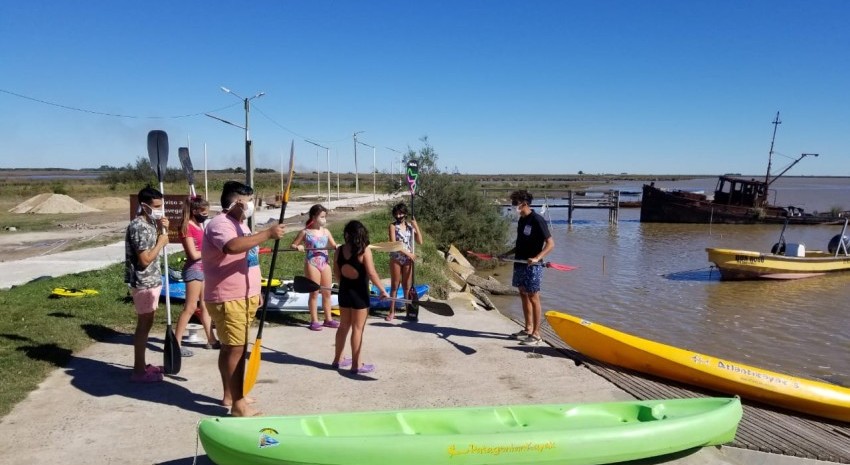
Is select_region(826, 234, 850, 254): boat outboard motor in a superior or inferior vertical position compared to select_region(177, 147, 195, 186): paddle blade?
inferior

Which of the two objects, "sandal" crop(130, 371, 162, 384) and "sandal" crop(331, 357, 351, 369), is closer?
"sandal" crop(130, 371, 162, 384)

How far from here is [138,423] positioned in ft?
15.2

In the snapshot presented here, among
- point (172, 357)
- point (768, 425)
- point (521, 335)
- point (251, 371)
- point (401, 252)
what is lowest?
point (768, 425)

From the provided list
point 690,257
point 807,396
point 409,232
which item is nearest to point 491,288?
point 409,232

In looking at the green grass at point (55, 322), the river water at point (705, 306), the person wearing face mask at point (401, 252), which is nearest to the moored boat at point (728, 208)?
the river water at point (705, 306)

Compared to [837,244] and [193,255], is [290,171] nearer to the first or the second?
[193,255]

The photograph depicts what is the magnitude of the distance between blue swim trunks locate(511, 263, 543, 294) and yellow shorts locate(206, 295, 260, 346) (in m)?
3.47

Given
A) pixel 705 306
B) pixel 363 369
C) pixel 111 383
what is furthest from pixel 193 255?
pixel 705 306

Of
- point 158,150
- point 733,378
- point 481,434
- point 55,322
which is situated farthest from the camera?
point 55,322

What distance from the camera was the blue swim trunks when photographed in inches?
273

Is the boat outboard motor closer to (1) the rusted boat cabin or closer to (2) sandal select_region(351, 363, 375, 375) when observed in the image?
(2) sandal select_region(351, 363, 375, 375)

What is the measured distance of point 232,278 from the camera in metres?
4.34

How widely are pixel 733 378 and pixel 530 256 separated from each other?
2.44 m

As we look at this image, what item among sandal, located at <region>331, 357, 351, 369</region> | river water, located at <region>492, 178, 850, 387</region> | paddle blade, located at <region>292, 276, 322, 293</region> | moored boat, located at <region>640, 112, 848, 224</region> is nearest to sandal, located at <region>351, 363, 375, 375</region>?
sandal, located at <region>331, 357, 351, 369</region>
